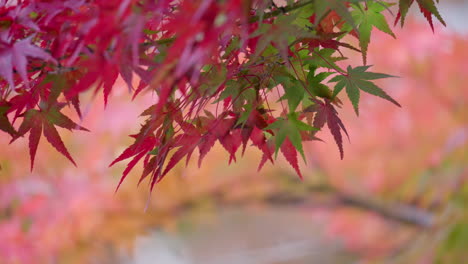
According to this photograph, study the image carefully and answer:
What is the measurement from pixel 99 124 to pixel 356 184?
1.57 metres

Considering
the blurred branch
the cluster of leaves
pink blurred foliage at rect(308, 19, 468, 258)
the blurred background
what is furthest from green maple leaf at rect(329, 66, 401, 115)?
the blurred branch

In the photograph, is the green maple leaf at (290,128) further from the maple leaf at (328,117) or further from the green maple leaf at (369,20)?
the green maple leaf at (369,20)

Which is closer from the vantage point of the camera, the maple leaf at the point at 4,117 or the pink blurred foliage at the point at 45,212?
the maple leaf at the point at 4,117

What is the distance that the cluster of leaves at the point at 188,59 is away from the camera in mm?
515

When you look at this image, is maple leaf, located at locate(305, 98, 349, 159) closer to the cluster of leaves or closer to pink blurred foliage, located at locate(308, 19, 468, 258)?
the cluster of leaves

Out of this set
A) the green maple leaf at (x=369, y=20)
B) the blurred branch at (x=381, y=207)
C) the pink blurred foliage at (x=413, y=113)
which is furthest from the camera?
the blurred branch at (x=381, y=207)

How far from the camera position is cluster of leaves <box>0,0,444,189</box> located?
515 millimetres

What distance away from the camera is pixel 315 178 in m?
3.50

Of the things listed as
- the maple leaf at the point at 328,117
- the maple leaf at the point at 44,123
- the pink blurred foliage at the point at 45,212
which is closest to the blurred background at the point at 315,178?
the pink blurred foliage at the point at 45,212

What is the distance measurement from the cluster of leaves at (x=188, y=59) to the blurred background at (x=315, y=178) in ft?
5.36

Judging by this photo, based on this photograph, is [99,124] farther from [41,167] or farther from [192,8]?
[192,8]

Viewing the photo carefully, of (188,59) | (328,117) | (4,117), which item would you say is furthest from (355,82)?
(4,117)

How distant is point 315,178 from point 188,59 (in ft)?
10.1

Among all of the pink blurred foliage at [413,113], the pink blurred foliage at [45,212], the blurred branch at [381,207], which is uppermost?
the pink blurred foliage at [413,113]
